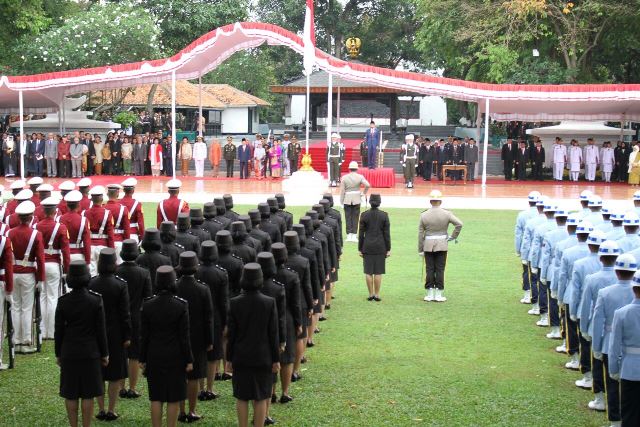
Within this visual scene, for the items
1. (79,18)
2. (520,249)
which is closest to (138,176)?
(79,18)

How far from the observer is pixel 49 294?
35.0 ft

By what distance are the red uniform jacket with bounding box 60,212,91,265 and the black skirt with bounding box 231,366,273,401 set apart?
4.11 metres

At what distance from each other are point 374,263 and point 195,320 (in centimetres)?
552

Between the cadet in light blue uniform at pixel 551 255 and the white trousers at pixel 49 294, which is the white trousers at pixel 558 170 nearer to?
the cadet in light blue uniform at pixel 551 255

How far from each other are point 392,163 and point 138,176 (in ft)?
35.0

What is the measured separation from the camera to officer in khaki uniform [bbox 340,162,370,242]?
57.5 ft

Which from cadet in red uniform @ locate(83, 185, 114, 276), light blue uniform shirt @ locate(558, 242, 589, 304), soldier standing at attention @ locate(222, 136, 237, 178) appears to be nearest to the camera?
light blue uniform shirt @ locate(558, 242, 589, 304)

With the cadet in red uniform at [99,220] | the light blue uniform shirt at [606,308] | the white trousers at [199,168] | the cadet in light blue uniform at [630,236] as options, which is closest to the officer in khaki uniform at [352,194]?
Result: the cadet in red uniform at [99,220]

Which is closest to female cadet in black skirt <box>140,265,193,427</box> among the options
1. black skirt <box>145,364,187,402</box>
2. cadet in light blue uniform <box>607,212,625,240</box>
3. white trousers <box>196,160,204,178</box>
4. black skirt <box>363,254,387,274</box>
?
black skirt <box>145,364,187,402</box>

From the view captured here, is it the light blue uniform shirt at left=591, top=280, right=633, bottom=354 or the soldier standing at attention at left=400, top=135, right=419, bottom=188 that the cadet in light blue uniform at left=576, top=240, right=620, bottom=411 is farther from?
the soldier standing at attention at left=400, top=135, right=419, bottom=188

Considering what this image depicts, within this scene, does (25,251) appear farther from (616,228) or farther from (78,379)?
(616,228)

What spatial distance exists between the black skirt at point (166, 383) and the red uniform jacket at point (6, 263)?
293 cm

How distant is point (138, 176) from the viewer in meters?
32.2

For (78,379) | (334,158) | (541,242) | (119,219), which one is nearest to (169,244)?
(78,379)
